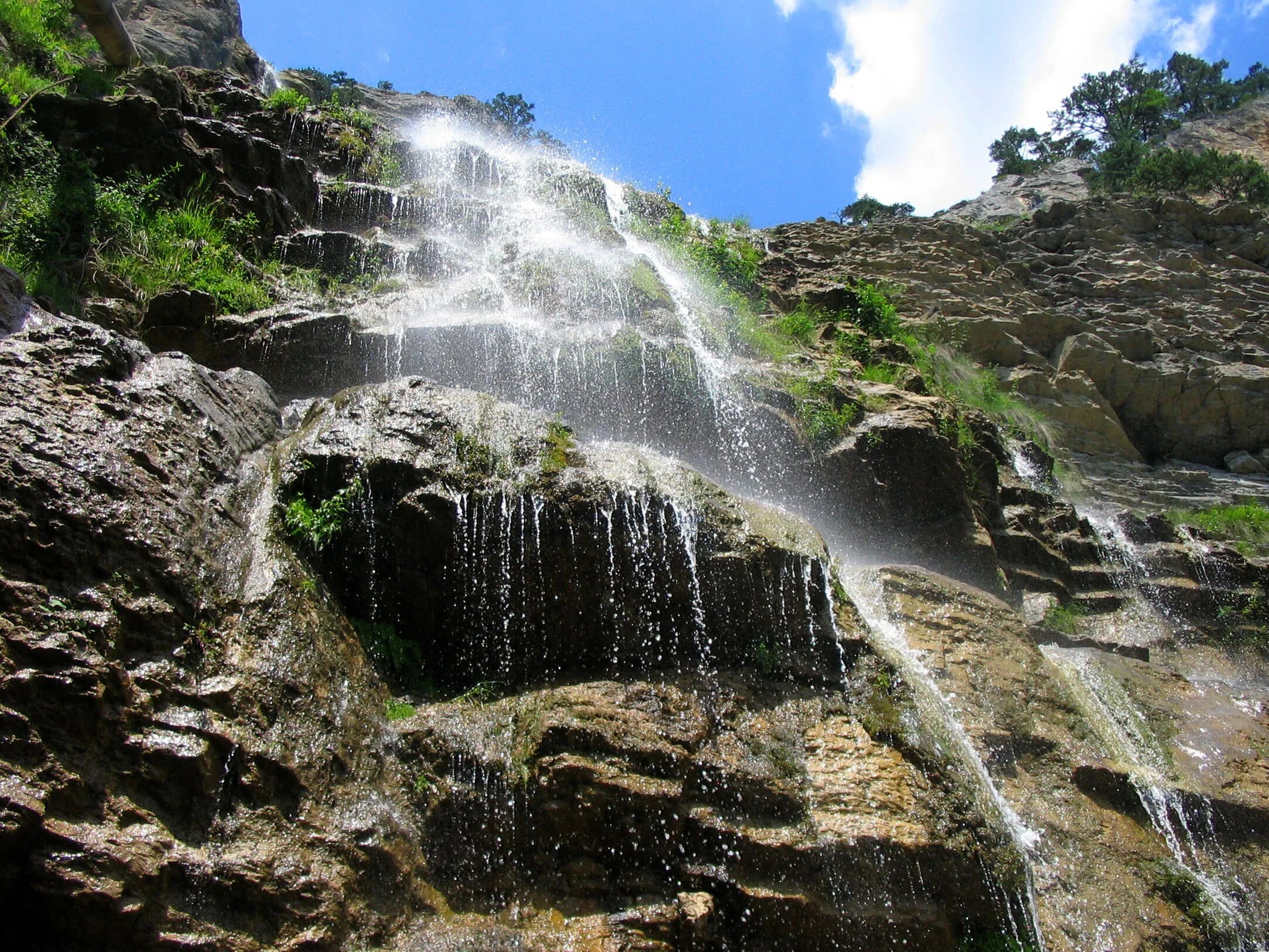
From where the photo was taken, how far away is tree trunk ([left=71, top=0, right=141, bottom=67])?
11.8 meters

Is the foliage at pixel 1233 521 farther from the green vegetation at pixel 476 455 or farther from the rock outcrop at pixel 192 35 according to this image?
the rock outcrop at pixel 192 35

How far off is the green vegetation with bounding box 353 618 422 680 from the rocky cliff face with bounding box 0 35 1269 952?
0.09 feet

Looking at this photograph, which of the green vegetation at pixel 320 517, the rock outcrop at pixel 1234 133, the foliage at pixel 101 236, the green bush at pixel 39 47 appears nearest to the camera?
the green vegetation at pixel 320 517

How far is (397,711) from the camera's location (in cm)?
505

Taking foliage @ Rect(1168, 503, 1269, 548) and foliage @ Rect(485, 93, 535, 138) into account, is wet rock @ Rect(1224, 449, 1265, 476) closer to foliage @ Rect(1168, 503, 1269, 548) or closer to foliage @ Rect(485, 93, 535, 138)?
foliage @ Rect(1168, 503, 1269, 548)

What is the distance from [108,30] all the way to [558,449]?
39.4 feet

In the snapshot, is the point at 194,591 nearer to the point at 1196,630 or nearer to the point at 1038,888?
the point at 1038,888

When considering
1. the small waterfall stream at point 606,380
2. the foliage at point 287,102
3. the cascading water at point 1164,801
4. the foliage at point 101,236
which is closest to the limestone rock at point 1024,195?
the small waterfall stream at point 606,380

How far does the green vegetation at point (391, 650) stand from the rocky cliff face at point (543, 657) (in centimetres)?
3

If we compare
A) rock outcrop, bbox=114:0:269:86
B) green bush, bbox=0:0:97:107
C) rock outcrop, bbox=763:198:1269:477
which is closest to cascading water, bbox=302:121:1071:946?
green bush, bbox=0:0:97:107

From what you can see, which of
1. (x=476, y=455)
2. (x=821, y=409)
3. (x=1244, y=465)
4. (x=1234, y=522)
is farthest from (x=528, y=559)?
(x=1244, y=465)

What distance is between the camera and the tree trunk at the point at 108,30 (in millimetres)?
11789

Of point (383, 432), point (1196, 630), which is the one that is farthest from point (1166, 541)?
point (383, 432)

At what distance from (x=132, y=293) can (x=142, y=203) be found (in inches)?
78.1
